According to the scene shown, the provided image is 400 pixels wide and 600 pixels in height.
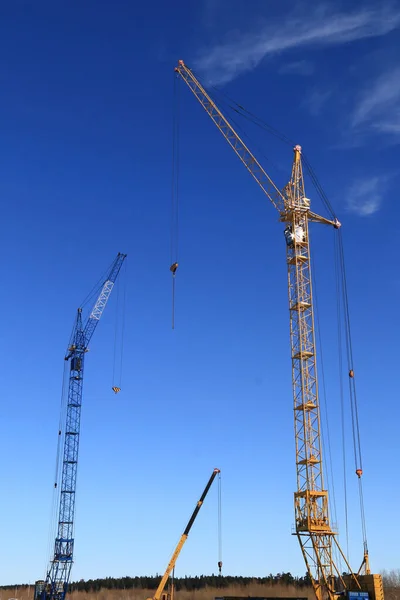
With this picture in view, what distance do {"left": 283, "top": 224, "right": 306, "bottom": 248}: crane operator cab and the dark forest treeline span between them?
7939cm

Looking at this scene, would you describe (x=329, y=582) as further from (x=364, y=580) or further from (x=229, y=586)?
(x=229, y=586)

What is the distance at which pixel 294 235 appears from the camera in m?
84.4

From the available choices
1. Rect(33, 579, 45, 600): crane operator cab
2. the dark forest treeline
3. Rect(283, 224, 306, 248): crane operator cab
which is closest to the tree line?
the dark forest treeline

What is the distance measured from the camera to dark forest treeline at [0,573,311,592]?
143 metres

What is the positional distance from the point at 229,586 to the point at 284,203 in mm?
100574

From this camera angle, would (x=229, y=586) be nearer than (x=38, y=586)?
No

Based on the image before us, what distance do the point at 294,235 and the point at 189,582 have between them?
346 ft

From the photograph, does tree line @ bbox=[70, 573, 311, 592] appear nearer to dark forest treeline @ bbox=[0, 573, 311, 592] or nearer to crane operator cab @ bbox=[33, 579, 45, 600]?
dark forest treeline @ bbox=[0, 573, 311, 592]

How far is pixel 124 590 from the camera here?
15788 centimetres

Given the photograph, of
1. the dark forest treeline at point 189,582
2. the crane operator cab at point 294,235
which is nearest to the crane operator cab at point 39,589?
the dark forest treeline at point 189,582

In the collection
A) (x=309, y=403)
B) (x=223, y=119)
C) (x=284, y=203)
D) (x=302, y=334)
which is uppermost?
(x=223, y=119)

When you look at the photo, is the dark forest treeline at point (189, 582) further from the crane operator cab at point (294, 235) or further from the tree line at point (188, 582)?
the crane operator cab at point (294, 235)

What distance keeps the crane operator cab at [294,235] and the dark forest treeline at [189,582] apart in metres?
79.4

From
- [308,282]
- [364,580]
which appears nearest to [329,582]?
[364,580]
